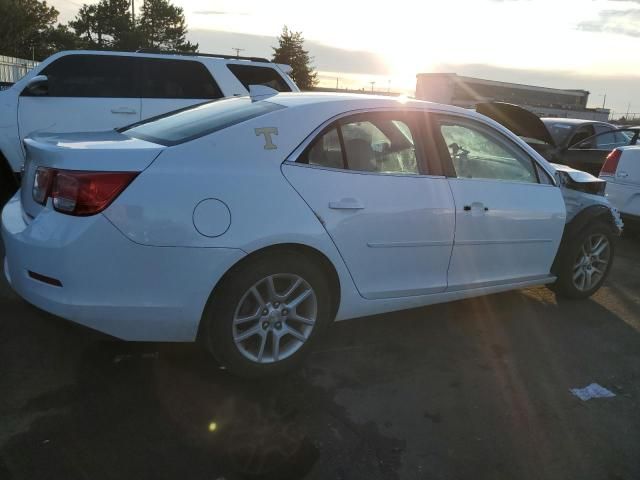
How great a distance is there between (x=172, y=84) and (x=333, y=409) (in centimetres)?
520

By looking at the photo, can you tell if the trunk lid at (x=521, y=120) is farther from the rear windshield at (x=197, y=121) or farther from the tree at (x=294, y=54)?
the tree at (x=294, y=54)

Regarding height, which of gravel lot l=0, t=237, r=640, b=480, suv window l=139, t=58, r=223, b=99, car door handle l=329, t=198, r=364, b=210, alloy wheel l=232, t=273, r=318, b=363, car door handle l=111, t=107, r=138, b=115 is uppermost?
suv window l=139, t=58, r=223, b=99

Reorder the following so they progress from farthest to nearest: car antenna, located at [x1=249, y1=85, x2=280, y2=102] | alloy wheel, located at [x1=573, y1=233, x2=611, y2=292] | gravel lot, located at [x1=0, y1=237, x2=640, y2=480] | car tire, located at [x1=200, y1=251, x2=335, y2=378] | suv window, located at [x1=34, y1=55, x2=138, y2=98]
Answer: suv window, located at [x1=34, y1=55, x2=138, y2=98] → alloy wheel, located at [x1=573, y1=233, x2=611, y2=292] → car antenna, located at [x1=249, y1=85, x2=280, y2=102] → car tire, located at [x1=200, y1=251, x2=335, y2=378] → gravel lot, located at [x1=0, y1=237, x2=640, y2=480]

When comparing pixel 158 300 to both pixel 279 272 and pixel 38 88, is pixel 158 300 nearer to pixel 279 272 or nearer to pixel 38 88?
pixel 279 272

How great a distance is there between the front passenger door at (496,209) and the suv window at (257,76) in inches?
153

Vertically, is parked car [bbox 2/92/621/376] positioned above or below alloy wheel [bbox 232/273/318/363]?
above

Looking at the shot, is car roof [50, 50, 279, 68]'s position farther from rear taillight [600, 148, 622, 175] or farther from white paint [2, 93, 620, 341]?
rear taillight [600, 148, 622, 175]

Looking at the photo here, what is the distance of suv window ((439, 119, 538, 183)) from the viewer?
3.84 meters

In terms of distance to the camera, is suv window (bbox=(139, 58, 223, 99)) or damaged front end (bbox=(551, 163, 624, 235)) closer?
damaged front end (bbox=(551, 163, 624, 235))

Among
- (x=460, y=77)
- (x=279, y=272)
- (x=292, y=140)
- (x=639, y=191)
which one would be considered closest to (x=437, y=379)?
(x=279, y=272)

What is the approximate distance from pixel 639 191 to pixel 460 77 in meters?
33.1

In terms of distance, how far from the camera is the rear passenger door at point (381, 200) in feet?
10.3

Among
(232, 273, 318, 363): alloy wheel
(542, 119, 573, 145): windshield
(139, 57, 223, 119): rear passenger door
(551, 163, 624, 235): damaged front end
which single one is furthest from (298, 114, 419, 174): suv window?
(542, 119, 573, 145): windshield

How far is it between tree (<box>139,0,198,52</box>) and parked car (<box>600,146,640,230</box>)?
220 ft
